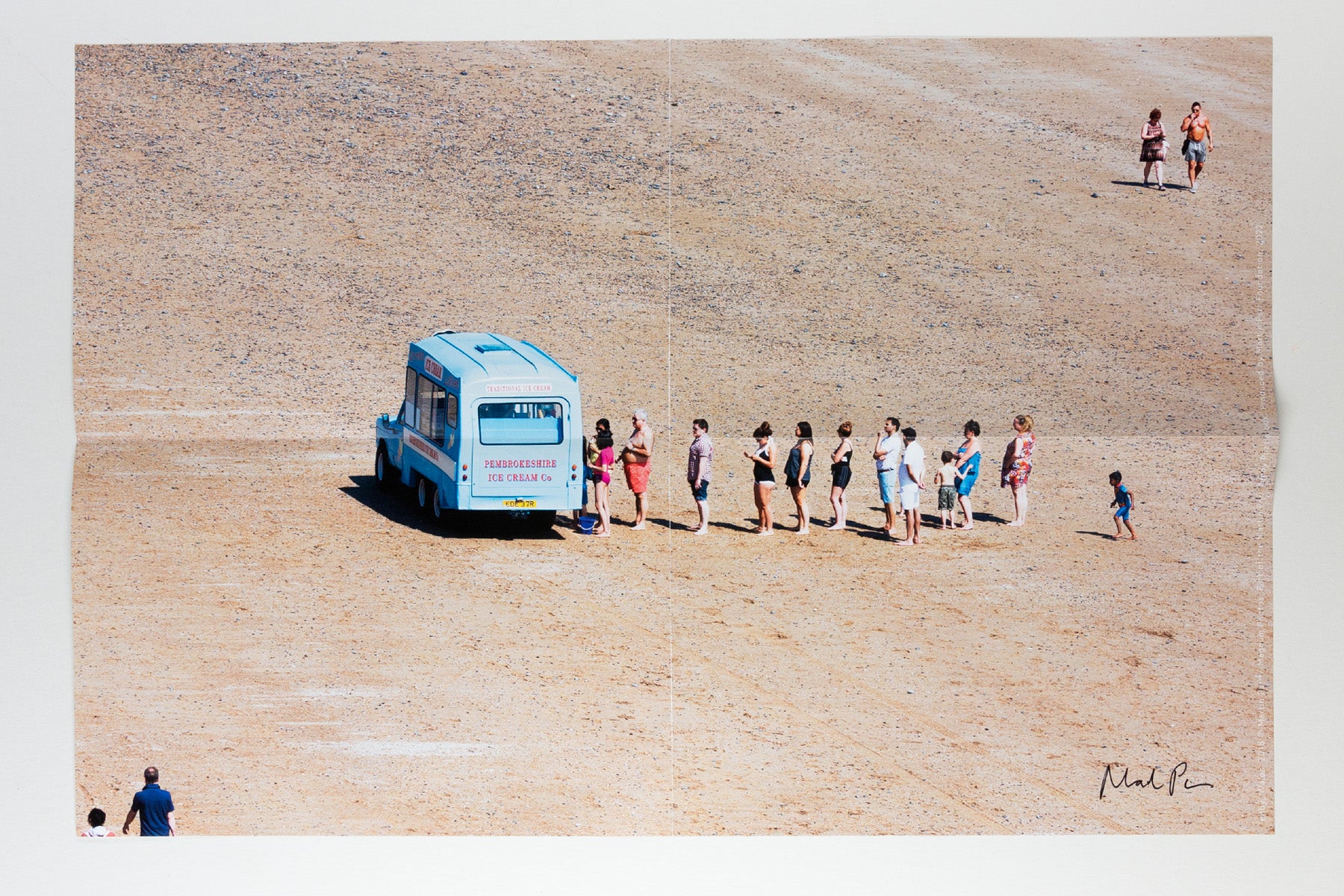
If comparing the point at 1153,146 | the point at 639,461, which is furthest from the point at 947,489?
the point at 1153,146

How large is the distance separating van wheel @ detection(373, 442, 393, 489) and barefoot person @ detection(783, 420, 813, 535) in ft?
9.83

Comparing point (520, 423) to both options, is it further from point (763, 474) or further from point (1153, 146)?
point (1153, 146)

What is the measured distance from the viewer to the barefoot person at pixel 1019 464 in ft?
34.8

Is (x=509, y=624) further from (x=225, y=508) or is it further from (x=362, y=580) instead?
(x=225, y=508)

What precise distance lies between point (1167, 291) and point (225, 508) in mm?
7226

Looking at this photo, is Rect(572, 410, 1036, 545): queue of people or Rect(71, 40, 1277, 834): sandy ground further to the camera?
Rect(572, 410, 1036, 545): queue of people

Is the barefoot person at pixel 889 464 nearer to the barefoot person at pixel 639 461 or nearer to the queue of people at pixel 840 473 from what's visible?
the queue of people at pixel 840 473

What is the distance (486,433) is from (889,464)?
10.1 ft

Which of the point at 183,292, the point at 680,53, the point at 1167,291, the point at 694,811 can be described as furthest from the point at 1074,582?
the point at 183,292

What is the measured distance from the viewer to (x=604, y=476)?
34.2 ft

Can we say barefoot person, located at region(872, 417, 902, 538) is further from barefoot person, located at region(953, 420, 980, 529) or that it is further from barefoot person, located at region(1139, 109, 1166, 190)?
barefoot person, located at region(1139, 109, 1166, 190)

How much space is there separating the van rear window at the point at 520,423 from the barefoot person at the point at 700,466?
98 centimetres

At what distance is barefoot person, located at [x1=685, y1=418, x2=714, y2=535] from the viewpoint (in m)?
10.4
